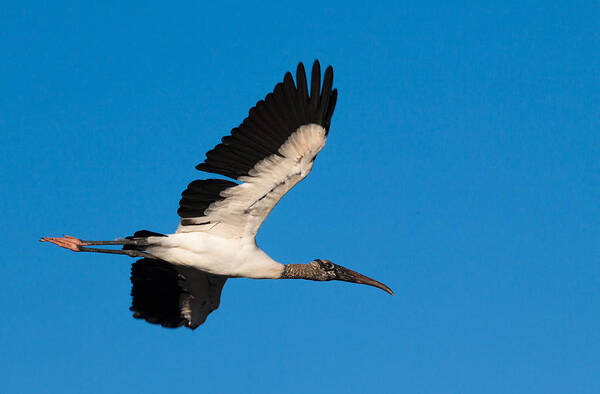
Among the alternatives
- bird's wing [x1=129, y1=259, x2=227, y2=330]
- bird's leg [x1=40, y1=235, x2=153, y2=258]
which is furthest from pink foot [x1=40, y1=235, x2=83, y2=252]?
bird's wing [x1=129, y1=259, x2=227, y2=330]

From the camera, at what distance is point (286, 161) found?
11945 millimetres

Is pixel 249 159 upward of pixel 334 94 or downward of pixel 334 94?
downward

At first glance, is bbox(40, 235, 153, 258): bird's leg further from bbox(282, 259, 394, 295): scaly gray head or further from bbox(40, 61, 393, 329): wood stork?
bbox(282, 259, 394, 295): scaly gray head

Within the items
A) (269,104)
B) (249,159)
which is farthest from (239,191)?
(269,104)

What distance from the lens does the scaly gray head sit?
566 inches

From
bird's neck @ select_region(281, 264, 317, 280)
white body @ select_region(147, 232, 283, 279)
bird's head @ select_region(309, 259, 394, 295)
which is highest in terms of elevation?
bird's head @ select_region(309, 259, 394, 295)

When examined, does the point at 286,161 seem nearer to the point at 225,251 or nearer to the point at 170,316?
the point at 225,251

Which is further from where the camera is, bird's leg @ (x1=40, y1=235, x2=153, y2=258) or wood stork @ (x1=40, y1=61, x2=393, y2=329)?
bird's leg @ (x1=40, y1=235, x2=153, y2=258)

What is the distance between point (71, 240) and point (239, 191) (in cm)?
367

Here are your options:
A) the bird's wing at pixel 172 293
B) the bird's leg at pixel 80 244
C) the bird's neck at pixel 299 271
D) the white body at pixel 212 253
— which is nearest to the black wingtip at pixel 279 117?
the white body at pixel 212 253

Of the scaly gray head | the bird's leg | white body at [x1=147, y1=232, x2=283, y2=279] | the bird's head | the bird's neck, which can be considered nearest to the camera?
white body at [x1=147, y1=232, x2=283, y2=279]

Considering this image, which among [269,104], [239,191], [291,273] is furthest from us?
[291,273]

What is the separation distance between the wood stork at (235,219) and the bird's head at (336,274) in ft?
0.06

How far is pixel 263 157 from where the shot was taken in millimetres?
11844
